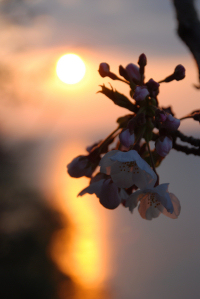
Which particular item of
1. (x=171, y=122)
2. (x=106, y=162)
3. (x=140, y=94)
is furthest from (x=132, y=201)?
(x=140, y=94)

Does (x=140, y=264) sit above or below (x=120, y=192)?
below

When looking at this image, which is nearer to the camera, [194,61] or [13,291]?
[194,61]

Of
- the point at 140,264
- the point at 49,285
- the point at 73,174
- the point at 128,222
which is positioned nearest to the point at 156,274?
the point at 140,264

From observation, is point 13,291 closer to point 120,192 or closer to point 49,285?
point 49,285

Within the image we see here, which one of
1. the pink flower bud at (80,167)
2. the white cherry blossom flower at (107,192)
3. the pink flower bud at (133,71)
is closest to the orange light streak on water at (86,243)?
the pink flower bud at (80,167)

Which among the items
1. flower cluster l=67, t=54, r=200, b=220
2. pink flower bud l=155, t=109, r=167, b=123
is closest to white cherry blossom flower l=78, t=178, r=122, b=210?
flower cluster l=67, t=54, r=200, b=220
